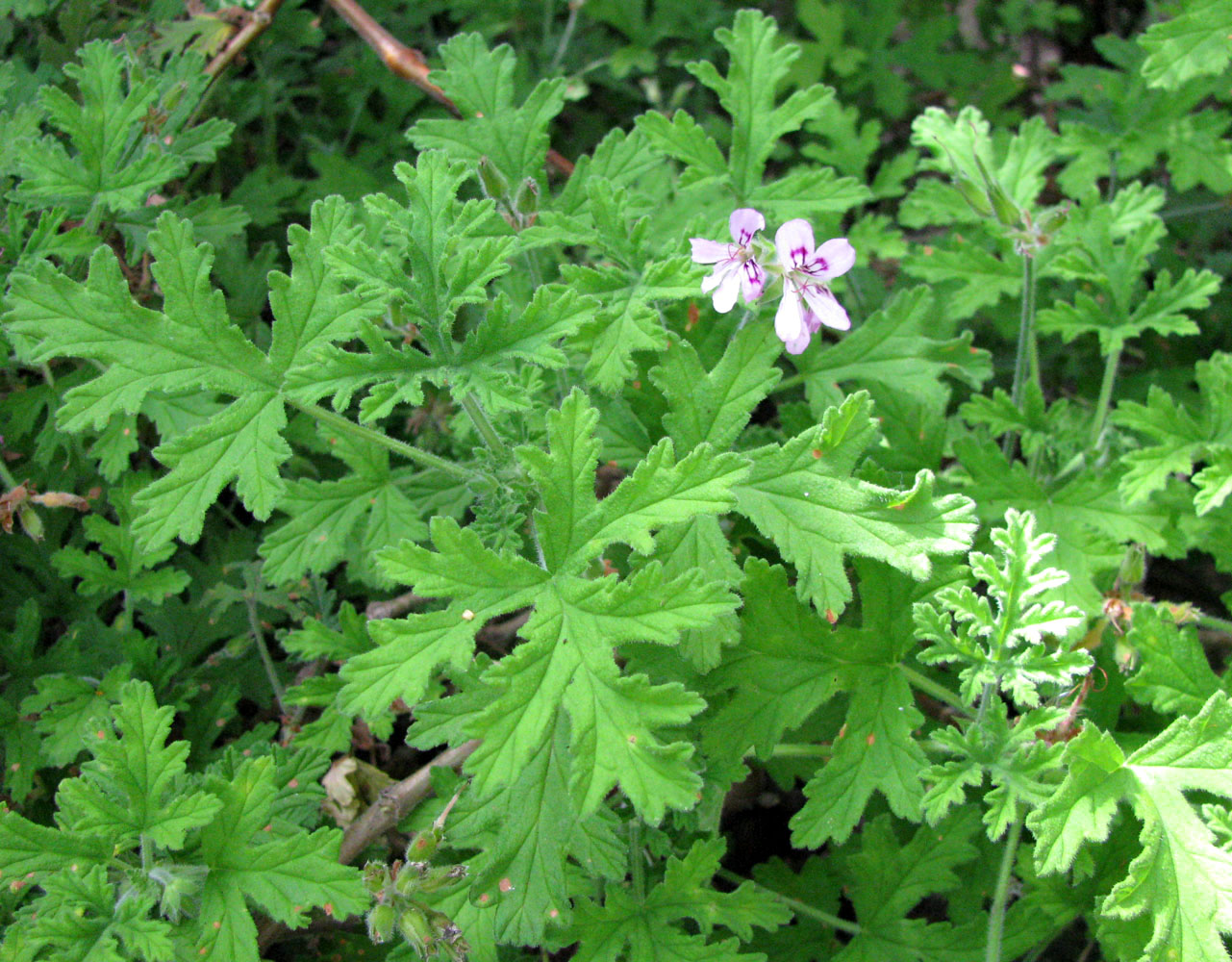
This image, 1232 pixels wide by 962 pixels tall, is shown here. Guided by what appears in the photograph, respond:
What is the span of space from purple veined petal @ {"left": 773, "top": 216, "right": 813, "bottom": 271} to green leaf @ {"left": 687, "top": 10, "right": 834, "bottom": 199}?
0.46 m

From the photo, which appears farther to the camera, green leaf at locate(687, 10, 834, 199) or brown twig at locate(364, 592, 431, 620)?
brown twig at locate(364, 592, 431, 620)

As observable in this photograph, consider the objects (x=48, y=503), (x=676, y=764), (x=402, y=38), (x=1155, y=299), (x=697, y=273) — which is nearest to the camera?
(x=676, y=764)

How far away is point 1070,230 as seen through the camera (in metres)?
2.75

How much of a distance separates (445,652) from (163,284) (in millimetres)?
865

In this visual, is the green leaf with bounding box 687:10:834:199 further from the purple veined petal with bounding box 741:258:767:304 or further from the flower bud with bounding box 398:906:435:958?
the flower bud with bounding box 398:906:435:958

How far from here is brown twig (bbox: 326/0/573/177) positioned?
2971 mm

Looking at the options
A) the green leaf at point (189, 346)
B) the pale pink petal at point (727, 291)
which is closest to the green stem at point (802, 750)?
the pale pink petal at point (727, 291)

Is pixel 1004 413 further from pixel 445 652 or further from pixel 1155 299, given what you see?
pixel 445 652

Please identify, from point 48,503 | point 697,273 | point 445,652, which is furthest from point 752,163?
point 48,503

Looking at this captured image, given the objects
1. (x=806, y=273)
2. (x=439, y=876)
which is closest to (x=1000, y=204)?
(x=806, y=273)

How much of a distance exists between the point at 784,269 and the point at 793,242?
5 centimetres

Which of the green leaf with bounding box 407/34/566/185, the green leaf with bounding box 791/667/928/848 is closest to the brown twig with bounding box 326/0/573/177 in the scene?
the green leaf with bounding box 407/34/566/185

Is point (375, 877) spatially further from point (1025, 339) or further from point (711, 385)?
point (1025, 339)

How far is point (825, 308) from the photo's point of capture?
2023 millimetres
